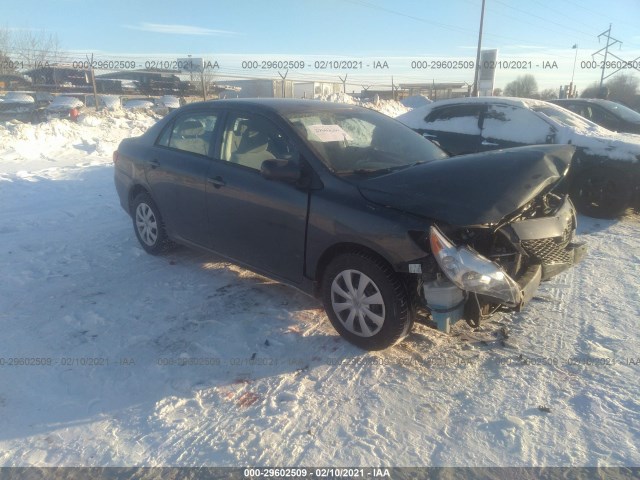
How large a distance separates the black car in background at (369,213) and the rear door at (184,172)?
0.02 meters

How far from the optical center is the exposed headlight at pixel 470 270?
2684 mm

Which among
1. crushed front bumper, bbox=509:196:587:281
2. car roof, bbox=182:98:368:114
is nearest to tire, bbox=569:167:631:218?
crushed front bumper, bbox=509:196:587:281

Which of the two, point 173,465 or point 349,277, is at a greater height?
point 349,277

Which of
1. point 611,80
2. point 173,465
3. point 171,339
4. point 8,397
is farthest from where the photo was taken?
point 611,80

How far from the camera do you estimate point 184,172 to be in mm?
4344

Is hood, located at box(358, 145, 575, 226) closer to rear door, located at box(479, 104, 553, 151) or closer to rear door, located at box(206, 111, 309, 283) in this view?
rear door, located at box(206, 111, 309, 283)

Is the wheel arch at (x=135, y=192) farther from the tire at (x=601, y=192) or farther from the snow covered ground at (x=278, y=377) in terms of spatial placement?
the tire at (x=601, y=192)

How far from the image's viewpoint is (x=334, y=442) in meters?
2.39

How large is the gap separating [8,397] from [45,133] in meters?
11.3

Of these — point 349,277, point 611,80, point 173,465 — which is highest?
point 611,80

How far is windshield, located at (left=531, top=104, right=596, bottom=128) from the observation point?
6847mm

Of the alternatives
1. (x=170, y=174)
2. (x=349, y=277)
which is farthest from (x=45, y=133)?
(x=349, y=277)

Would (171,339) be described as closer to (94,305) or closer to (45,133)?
(94,305)

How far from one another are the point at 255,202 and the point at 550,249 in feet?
7.15
